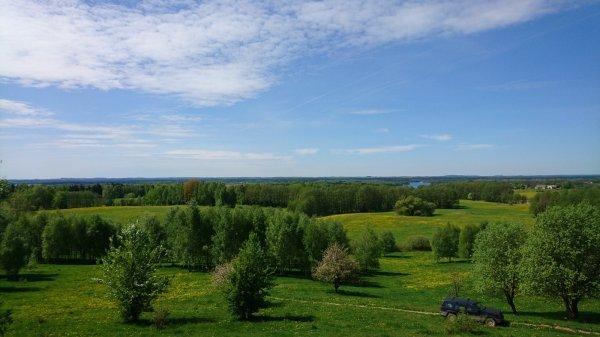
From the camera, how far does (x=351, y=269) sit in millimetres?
50094

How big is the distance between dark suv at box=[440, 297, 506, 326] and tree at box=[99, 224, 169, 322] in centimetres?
2258

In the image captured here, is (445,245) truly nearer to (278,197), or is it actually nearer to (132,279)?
(132,279)

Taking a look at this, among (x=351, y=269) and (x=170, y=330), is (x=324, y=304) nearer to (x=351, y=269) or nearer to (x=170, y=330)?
(x=351, y=269)

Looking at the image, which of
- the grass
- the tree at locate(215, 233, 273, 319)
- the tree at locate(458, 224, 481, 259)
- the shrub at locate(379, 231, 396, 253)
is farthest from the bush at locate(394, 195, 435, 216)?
the tree at locate(215, 233, 273, 319)

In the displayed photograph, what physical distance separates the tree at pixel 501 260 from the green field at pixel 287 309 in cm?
291

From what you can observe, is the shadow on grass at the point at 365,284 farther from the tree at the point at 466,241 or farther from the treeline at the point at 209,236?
the tree at the point at 466,241

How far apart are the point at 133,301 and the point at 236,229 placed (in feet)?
111

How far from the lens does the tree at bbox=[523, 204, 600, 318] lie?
33281 mm

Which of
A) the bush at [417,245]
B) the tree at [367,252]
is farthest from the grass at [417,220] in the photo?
the tree at [367,252]

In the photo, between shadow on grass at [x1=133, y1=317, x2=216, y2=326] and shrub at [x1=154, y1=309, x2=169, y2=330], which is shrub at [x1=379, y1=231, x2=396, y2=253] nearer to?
shadow on grass at [x1=133, y1=317, x2=216, y2=326]

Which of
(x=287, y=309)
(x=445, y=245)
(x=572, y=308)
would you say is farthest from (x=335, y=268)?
(x=445, y=245)

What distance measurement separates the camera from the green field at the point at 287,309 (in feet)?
99.4

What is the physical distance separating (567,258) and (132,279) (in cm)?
3396

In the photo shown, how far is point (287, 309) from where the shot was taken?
38.1 meters
